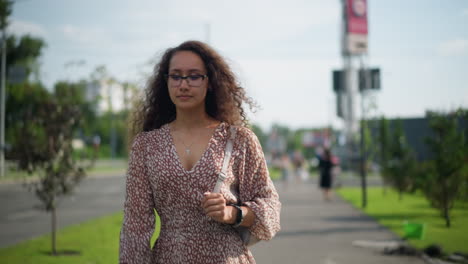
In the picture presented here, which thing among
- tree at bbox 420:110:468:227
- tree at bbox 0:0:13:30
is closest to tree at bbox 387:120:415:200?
tree at bbox 420:110:468:227

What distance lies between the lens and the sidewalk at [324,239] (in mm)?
7332

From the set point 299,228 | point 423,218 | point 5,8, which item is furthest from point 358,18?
point 5,8

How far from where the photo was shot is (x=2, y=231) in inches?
412

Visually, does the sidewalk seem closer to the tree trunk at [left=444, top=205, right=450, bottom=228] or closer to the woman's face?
the tree trunk at [left=444, top=205, right=450, bottom=228]

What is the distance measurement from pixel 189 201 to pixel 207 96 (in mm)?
651

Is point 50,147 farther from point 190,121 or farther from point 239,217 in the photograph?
point 239,217

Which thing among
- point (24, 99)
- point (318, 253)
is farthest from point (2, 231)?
point (24, 99)

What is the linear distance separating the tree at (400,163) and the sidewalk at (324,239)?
361cm

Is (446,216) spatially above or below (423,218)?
above

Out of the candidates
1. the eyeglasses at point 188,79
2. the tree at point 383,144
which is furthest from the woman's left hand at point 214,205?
the tree at point 383,144

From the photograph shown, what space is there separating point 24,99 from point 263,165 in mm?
47570

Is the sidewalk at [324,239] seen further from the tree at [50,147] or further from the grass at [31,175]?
the grass at [31,175]

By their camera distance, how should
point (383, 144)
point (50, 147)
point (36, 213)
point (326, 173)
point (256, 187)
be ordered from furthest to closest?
point (383, 144) < point (326, 173) < point (36, 213) < point (50, 147) < point (256, 187)

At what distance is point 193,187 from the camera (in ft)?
7.64
